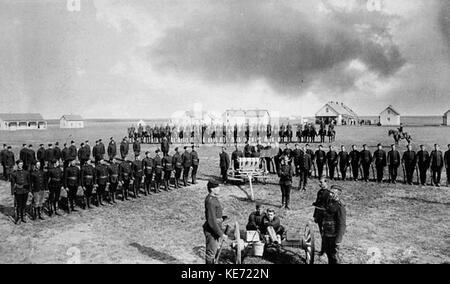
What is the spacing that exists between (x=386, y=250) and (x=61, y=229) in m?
8.80

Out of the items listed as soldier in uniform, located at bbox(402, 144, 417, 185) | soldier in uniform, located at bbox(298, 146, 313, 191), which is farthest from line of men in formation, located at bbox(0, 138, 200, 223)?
soldier in uniform, located at bbox(402, 144, 417, 185)

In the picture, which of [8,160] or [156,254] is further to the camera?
[8,160]

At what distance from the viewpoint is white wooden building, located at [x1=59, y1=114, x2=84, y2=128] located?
3570 inches

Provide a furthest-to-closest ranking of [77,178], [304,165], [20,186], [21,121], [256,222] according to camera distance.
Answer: [21,121] < [304,165] < [77,178] < [20,186] < [256,222]

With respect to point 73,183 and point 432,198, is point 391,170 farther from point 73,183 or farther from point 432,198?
point 73,183

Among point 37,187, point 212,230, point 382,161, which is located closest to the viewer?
point 212,230

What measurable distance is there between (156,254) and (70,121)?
90.5 meters

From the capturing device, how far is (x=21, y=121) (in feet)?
264

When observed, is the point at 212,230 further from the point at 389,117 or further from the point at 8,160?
the point at 389,117

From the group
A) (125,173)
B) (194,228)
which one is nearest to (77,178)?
(125,173)

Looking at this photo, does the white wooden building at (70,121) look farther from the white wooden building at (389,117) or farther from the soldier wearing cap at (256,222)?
the soldier wearing cap at (256,222)

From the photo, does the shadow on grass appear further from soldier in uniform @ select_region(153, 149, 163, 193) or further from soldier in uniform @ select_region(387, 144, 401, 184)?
soldier in uniform @ select_region(387, 144, 401, 184)

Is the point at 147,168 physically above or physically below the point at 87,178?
above
